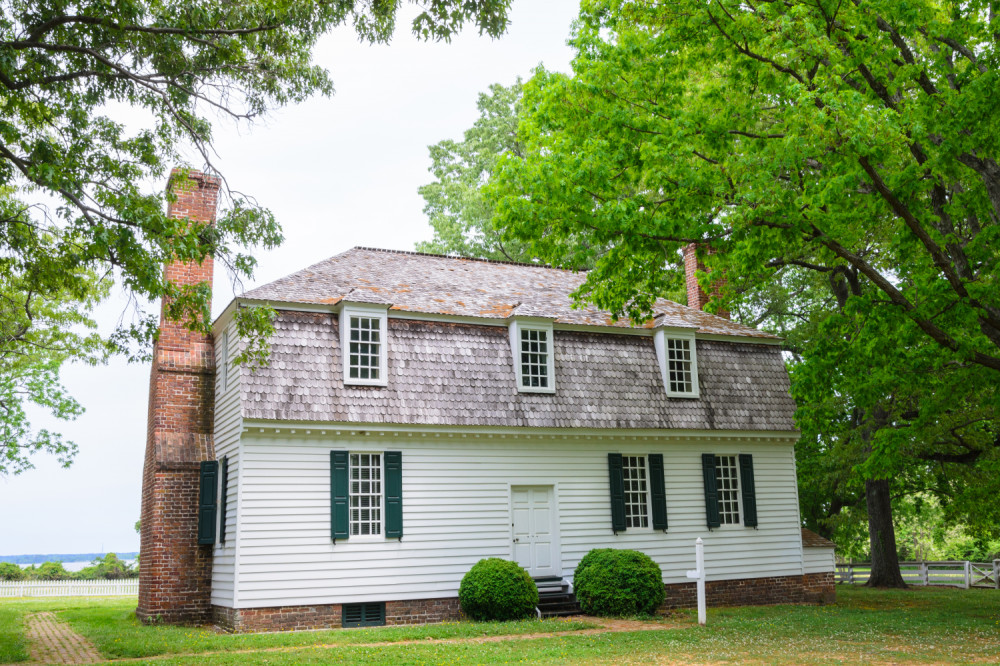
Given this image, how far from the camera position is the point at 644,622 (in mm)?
14750

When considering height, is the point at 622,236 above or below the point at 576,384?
above

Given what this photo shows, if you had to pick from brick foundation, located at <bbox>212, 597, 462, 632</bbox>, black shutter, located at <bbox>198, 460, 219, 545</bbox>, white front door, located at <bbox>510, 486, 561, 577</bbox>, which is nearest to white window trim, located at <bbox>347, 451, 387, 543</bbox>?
brick foundation, located at <bbox>212, 597, 462, 632</bbox>

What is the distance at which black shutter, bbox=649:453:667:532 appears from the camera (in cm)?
1784

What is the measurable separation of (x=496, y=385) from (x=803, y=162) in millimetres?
7323

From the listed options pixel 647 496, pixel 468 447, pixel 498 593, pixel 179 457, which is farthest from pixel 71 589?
pixel 647 496

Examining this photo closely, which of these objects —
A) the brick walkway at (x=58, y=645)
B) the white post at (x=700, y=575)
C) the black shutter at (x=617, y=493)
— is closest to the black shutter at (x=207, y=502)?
the brick walkway at (x=58, y=645)

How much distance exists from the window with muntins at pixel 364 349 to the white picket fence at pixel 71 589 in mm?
20478

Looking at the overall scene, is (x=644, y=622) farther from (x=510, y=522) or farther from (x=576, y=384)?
(x=576, y=384)

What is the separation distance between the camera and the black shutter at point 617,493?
1744 centimetres

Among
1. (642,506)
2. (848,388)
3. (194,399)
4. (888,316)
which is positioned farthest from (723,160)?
(194,399)

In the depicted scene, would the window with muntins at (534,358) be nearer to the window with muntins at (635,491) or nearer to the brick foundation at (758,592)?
the window with muntins at (635,491)

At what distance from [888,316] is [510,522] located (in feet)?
26.0

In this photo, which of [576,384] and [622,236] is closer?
[622,236]

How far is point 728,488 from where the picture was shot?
19.0 meters
